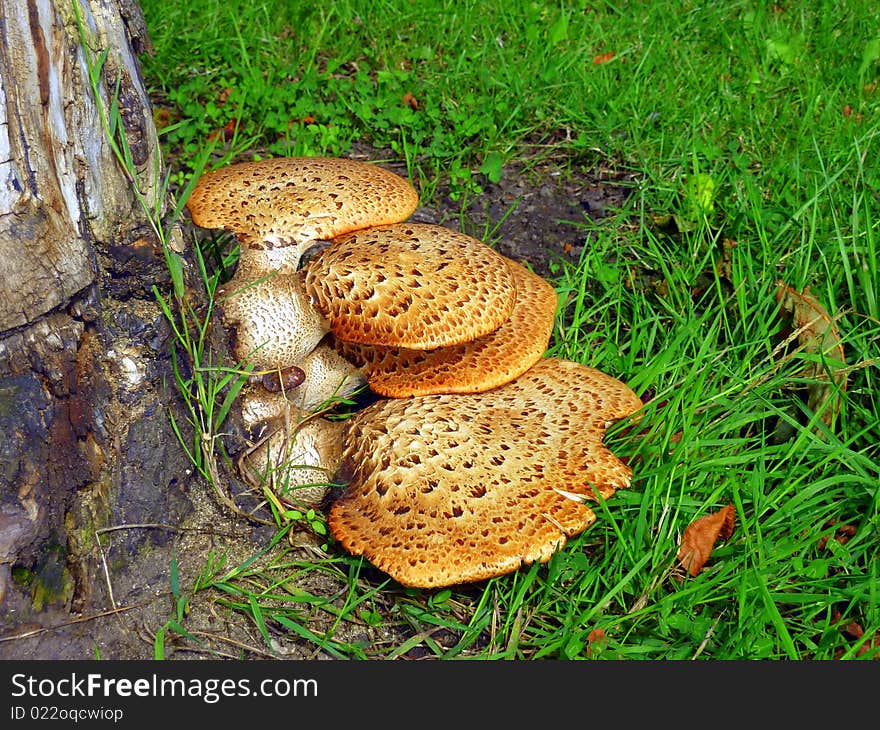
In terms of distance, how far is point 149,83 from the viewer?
17.7 ft

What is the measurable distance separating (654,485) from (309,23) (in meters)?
4.14

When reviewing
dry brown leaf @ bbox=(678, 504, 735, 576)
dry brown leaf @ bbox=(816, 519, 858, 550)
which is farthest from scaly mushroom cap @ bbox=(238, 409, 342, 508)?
dry brown leaf @ bbox=(816, 519, 858, 550)

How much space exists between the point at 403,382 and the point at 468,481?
61cm

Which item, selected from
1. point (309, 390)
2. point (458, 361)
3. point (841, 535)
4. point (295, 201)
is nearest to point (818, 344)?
point (841, 535)

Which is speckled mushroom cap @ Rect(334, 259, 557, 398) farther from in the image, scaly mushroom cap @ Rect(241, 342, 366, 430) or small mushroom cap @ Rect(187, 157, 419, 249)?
small mushroom cap @ Rect(187, 157, 419, 249)

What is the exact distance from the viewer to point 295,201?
3486mm

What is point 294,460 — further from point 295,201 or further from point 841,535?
point 841,535

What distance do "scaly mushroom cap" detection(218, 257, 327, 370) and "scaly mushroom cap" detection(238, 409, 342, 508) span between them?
0.93 feet

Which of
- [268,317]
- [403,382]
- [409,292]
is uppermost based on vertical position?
[409,292]

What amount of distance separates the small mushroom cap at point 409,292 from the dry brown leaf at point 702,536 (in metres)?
1.08

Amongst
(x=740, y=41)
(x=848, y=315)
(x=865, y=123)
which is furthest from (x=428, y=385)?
(x=740, y=41)

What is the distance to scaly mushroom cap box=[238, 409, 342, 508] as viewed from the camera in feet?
10.7

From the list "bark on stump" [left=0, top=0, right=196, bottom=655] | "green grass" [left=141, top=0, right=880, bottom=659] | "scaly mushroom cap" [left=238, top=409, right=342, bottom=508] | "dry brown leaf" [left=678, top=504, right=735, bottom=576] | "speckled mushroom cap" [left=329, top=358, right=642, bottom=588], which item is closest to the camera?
"bark on stump" [left=0, top=0, right=196, bottom=655]

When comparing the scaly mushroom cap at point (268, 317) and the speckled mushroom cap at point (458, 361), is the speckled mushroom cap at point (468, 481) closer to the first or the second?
the speckled mushroom cap at point (458, 361)
